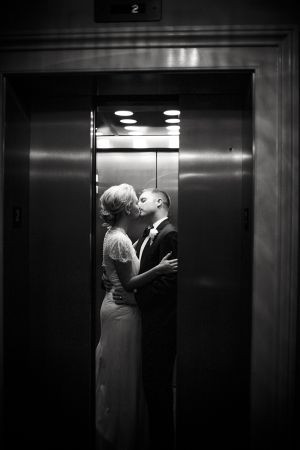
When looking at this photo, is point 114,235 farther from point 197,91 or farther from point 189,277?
point 197,91

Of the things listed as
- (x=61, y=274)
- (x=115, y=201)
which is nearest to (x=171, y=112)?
(x=115, y=201)

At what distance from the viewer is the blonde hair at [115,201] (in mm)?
2854

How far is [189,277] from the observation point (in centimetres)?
223

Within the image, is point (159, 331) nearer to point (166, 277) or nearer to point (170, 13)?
point (166, 277)

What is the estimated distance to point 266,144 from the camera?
1831 millimetres

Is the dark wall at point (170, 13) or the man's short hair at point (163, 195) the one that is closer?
the dark wall at point (170, 13)

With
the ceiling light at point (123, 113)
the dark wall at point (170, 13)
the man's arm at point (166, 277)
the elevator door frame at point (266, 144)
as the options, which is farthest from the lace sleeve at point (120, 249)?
the dark wall at point (170, 13)

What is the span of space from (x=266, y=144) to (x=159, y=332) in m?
1.51

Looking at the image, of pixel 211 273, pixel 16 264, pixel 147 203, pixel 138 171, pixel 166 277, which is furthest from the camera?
pixel 138 171

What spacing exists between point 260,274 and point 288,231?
0.24m

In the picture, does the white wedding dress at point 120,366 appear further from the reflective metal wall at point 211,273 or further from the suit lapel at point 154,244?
the reflective metal wall at point 211,273

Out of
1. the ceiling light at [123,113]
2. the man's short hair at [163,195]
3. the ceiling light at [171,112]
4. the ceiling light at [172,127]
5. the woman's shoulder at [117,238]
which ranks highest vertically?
the ceiling light at [171,112]

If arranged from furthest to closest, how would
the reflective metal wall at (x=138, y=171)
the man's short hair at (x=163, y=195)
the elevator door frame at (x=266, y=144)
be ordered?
the reflective metal wall at (x=138, y=171)
the man's short hair at (x=163, y=195)
the elevator door frame at (x=266, y=144)

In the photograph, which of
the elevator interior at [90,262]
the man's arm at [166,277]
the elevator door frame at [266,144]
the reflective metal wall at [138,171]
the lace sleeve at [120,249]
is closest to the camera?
the elevator door frame at [266,144]
